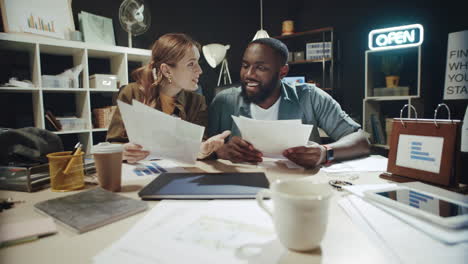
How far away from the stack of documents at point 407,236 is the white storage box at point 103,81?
9.57 ft

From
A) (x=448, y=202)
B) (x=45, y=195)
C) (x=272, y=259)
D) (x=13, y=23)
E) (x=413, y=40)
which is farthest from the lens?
(x=413, y=40)

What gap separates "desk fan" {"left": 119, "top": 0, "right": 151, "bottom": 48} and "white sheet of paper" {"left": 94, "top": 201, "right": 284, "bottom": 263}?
2848 mm

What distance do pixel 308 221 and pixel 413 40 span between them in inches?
129

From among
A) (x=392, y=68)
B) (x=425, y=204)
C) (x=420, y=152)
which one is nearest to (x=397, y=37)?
(x=392, y=68)

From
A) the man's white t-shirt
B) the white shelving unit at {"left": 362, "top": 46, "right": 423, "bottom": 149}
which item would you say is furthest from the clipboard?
the white shelving unit at {"left": 362, "top": 46, "right": 423, "bottom": 149}

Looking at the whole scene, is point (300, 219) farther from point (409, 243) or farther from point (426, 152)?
point (426, 152)

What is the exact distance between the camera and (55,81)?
269cm

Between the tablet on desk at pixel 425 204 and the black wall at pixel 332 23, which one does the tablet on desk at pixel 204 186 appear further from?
the black wall at pixel 332 23

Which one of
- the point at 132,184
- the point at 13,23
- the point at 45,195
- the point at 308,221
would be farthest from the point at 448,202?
the point at 13,23

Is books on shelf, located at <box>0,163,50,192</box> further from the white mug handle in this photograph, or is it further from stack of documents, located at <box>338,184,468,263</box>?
stack of documents, located at <box>338,184,468,263</box>

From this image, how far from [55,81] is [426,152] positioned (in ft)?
9.92

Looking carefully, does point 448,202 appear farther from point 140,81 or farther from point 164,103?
point 140,81

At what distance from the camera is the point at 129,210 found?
25.4 inches

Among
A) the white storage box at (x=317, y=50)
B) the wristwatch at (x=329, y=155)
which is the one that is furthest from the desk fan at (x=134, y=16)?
the wristwatch at (x=329, y=155)
